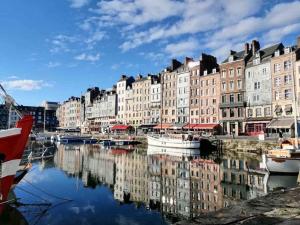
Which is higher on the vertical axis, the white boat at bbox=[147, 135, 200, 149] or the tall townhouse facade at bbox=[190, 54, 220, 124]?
the tall townhouse facade at bbox=[190, 54, 220, 124]

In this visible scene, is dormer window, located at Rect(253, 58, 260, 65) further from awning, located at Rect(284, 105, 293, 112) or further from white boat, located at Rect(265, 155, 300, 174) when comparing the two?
white boat, located at Rect(265, 155, 300, 174)

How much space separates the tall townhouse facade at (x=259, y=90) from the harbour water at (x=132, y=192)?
2574 centimetres

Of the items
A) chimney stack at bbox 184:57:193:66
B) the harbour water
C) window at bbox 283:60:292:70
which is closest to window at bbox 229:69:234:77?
A: window at bbox 283:60:292:70

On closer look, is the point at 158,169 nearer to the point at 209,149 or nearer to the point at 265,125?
the point at 209,149

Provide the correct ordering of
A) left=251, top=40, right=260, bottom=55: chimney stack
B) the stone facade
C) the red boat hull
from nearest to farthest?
the red boat hull < left=251, top=40, right=260, bottom=55: chimney stack < the stone facade

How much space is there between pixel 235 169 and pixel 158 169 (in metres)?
7.36

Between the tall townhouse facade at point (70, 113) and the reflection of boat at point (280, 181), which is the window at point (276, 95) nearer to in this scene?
the reflection of boat at point (280, 181)

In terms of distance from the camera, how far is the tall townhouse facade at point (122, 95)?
99.0 m

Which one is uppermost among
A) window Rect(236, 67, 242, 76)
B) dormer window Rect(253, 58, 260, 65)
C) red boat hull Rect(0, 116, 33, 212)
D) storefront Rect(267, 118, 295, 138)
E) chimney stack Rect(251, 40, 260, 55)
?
chimney stack Rect(251, 40, 260, 55)

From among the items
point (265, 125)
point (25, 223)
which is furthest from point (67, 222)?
point (265, 125)

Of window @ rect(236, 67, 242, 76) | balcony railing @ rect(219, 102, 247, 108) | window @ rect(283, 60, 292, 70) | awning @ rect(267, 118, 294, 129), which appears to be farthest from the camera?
window @ rect(236, 67, 242, 76)

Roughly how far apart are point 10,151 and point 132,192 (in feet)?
36.1

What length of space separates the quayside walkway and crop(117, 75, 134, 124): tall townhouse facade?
87.9 metres

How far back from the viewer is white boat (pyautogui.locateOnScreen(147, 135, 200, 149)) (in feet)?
167
